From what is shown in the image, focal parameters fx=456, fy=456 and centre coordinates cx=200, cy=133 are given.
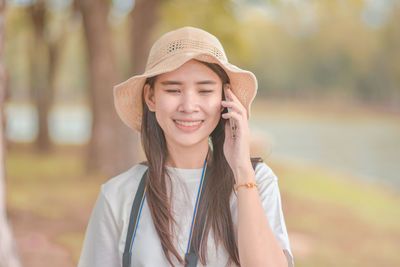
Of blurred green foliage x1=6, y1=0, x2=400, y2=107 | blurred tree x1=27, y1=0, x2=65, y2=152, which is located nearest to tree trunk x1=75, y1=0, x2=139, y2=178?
blurred tree x1=27, y1=0, x2=65, y2=152

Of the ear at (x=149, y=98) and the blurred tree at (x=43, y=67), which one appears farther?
the blurred tree at (x=43, y=67)

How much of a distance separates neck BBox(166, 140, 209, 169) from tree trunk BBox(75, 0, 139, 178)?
24.3ft

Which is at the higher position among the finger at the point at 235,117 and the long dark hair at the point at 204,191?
the finger at the point at 235,117

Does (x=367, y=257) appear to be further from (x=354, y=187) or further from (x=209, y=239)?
(x=354, y=187)

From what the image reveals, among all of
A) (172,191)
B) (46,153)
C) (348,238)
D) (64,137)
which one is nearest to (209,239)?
(172,191)

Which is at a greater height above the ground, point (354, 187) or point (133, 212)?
point (133, 212)

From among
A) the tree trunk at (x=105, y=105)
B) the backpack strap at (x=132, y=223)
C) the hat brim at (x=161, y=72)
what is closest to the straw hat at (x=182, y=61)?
the hat brim at (x=161, y=72)

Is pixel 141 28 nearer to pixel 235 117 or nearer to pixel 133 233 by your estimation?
pixel 235 117

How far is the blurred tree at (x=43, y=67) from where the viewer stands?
1386 centimetres

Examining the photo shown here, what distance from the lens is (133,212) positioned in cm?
173

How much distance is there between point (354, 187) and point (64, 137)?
53.5 ft

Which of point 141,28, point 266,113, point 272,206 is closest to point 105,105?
point 141,28

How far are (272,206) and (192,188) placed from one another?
323 mm

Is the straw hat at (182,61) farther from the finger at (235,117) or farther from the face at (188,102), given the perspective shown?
the finger at (235,117)
